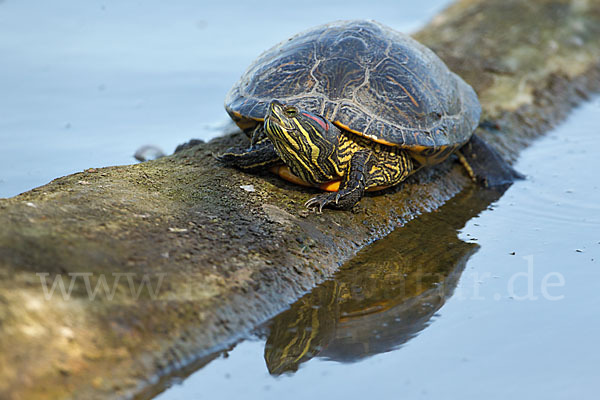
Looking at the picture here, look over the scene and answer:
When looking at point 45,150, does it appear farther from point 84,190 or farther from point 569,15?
point 569,15

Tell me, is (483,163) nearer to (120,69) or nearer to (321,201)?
(321,201)

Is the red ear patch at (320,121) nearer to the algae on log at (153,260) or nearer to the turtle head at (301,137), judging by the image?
the turtle head at (301,137)

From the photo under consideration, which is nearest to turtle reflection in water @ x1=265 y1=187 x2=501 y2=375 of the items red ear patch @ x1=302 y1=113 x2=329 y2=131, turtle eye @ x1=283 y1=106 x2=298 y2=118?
red ear patch @ x1=302 y1=113 x2=329 y2=131

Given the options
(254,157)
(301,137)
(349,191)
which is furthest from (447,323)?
(254,157)

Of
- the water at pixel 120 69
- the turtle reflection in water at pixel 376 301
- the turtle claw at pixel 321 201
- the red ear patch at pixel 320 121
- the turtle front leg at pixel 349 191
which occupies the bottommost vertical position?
the turtle reflection in water at pixel 376 301

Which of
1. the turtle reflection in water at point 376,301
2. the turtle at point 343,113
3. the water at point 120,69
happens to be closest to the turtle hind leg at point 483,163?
the turtle at point 343,113

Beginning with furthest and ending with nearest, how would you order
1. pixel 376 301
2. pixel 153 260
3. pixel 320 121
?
pixel 320 121
pixel 376 301
pixel 153 260

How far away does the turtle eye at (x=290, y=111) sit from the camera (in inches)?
172

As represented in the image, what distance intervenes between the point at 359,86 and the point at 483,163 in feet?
6.29

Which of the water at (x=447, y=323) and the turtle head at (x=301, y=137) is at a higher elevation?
the turtle head at (x=301, y=137)

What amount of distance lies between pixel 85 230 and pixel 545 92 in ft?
21.1

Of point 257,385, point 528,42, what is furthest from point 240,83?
point 528,42

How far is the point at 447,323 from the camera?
3.83 meters

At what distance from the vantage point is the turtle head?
4375mm
